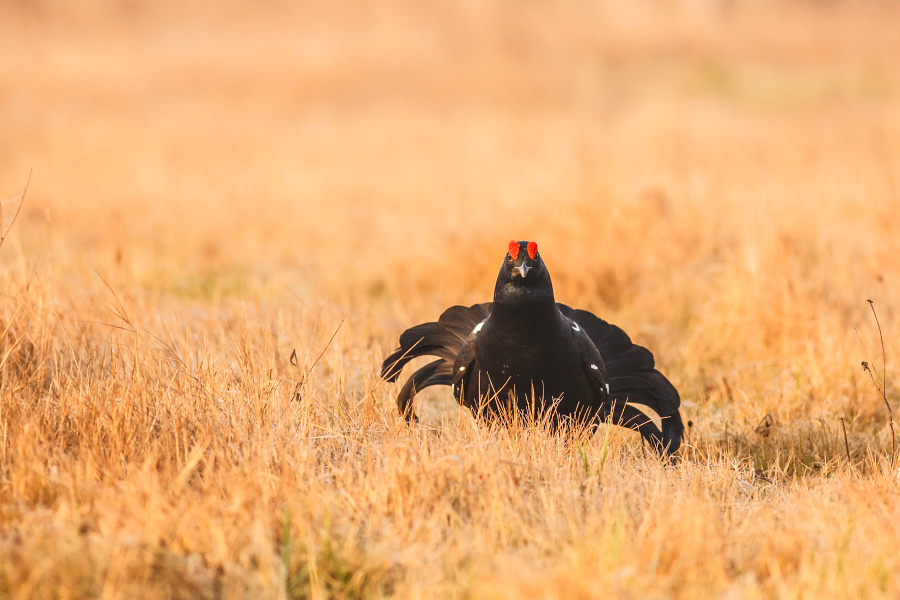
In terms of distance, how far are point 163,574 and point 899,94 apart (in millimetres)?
21721

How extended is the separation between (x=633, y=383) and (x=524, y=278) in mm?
982

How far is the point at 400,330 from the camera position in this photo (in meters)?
5.85

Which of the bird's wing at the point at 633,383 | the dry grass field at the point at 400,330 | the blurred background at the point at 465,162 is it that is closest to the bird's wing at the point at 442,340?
the dry grass field at the point at 400,330

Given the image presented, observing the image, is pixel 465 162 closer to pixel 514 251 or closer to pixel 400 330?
pixel 400 330

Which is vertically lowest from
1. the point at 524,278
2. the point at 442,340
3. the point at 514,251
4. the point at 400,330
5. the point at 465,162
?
the point at 400,330

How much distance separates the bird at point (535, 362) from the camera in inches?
139

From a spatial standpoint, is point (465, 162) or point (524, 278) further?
point (465, 162)

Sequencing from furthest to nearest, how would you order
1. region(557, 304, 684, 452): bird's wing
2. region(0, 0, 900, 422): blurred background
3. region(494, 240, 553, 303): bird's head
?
region(0, 0, 900, 422): blurred background < region(557, 304, 684, 452): bird's wing < region(494, 240, 553, 303): bird's head

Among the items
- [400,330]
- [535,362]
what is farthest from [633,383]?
[400,330]

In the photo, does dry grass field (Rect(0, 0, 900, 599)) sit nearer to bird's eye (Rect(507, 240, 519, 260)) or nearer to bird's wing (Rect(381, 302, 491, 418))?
bird's wing (Rect(381, 302, 491, 418))

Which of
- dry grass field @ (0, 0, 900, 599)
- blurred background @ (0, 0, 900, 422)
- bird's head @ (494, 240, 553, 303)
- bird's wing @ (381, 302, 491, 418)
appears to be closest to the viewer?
dry grass field @ (0, 0, 900, 599)

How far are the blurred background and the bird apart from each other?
103 cm

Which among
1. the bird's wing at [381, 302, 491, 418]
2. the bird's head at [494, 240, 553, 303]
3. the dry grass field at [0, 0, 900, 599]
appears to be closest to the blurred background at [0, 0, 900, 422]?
the dry grass field at [0, 0, 900, 599]

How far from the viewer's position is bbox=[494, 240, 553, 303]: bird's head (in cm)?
348
